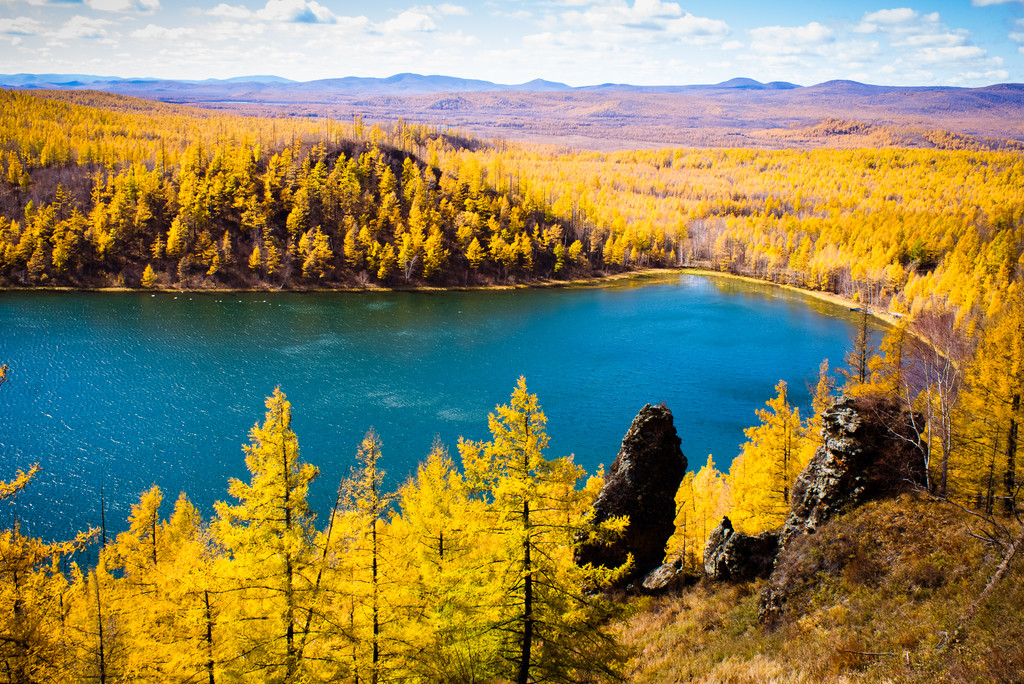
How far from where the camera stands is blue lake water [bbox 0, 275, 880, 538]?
46.8m

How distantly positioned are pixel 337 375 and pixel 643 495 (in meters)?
51.8

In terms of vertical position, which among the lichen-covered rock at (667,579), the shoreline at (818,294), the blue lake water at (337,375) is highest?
the lichen-covered rock at (667,579)

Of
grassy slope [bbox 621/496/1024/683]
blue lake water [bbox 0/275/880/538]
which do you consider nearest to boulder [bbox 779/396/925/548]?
grassy slope [bbox 621/496/1024/683]

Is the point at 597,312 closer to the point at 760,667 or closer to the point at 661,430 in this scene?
the point at 661,430

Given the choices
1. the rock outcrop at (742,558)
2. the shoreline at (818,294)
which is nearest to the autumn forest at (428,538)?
the shoreline at (818,294)

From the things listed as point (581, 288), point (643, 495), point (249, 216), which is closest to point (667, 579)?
point (643, 495)

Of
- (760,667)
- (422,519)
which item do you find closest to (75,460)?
(422,519)

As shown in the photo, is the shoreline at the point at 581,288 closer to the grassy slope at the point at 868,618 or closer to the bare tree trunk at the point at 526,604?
the grassy slope at the point at 868,618

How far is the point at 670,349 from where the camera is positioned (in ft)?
278

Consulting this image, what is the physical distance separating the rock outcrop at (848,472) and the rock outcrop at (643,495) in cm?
467

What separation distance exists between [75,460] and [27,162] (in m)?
128

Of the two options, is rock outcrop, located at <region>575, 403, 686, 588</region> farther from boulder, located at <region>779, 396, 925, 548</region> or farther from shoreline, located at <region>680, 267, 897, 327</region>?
shoreline, located at <region>680, 267, 897, 327</region>

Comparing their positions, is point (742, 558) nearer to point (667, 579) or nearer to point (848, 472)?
point (667, 579)

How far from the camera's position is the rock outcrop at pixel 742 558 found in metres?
22.0
